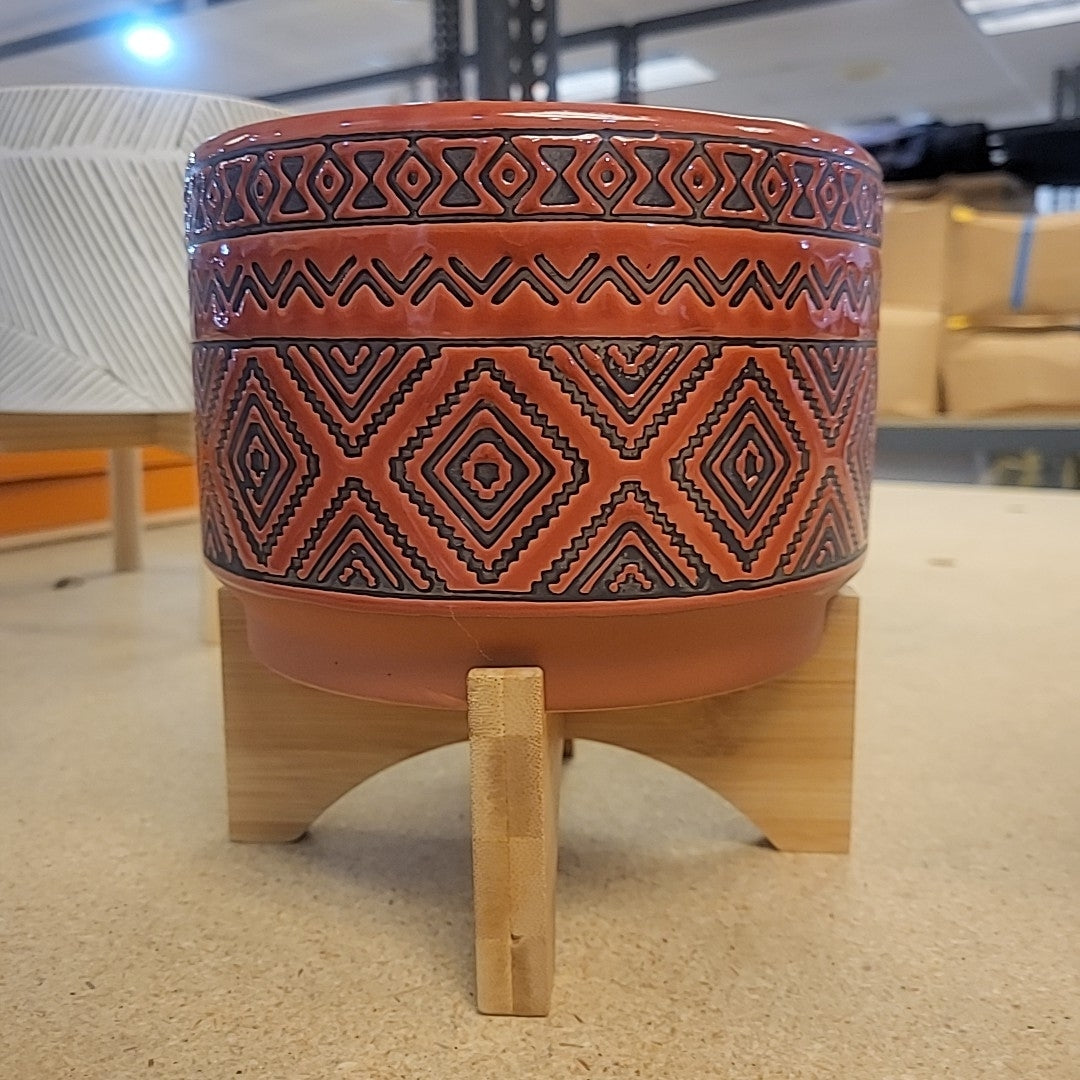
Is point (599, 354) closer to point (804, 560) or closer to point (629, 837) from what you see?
point (804, 560)

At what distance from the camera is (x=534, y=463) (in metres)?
0.43

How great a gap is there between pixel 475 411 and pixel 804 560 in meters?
0.16

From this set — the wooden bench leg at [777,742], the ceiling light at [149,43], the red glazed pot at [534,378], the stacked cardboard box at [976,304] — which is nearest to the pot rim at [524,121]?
the red glazed pot at [534,378]

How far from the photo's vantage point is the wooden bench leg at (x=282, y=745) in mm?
625

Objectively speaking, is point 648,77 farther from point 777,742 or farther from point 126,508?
point 777,742

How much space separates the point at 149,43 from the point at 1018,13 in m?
3.43

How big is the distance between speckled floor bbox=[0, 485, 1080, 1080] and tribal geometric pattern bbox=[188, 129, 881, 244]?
0.32 metres

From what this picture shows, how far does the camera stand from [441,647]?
465mm

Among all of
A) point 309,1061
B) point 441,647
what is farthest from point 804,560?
point 309,1061

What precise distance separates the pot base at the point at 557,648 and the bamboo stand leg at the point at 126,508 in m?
1.02

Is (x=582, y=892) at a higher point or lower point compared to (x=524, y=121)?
lower

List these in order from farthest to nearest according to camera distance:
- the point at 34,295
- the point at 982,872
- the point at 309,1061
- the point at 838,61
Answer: the point at 838,61
the point at 34,295
the point at 982,872
the point at 309,1061

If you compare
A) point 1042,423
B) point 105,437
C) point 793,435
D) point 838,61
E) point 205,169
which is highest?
point 838,61

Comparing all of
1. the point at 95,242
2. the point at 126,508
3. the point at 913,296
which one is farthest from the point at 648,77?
the point at 95,242
